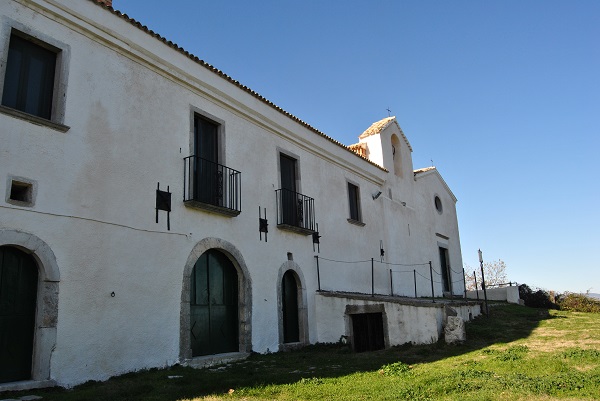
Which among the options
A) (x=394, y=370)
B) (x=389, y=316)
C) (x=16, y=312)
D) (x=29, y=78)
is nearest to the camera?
(x=16, y=312)

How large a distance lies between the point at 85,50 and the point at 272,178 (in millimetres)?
5266

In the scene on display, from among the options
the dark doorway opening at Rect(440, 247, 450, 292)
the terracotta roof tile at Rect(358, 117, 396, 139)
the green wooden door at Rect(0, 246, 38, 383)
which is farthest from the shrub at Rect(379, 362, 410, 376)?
the dark doorway opening at Rect(440, 247, 450, 292)

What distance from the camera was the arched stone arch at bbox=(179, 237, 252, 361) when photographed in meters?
8.80

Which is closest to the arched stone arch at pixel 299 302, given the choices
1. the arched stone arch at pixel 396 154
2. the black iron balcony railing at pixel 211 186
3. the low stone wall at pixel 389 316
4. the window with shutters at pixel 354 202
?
the low stone wall at pixel 389 316

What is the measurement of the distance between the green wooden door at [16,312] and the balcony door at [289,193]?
622 cm

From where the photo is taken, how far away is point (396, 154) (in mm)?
19594

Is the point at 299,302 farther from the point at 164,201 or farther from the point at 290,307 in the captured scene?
the point at 164,201

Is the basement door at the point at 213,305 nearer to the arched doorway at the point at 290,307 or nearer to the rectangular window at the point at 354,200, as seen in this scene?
the arched doorway at the point at 290,307

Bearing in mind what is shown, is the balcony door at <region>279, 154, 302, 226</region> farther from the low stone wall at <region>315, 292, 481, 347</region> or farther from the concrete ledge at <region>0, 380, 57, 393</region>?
the concrete ledge at <region>0, 380, 57, 393</region>

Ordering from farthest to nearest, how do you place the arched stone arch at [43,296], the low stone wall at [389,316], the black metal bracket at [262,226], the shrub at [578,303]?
the shrub at [578,303] → the black metal bracket at [262,226] → the low stone wall at [389,316] → the arched stone arch at [43,296]

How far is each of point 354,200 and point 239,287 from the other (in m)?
6.69

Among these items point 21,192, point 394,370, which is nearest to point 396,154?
point 394,370

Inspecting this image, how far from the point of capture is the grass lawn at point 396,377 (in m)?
5.96

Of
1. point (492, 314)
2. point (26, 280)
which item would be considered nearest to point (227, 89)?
point (26, 280)
